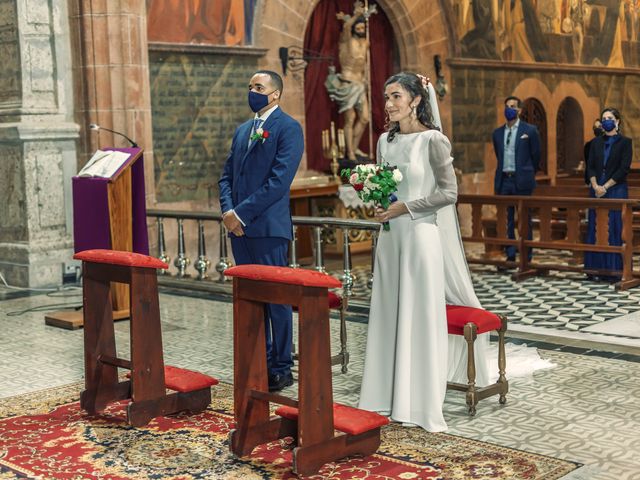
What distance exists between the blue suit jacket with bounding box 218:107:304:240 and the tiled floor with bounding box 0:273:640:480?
3.44 ft

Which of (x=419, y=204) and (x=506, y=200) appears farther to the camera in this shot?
(x=506, y=200)

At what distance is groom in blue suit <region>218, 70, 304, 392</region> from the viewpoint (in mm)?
5980

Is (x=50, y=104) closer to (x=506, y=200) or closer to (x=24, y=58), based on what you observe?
(x=24, y=58)

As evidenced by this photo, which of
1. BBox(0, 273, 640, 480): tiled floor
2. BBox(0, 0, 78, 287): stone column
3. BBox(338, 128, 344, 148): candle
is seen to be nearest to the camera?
BBox(0, 273, 640, 480): tiled floor

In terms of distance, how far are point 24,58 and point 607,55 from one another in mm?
12027

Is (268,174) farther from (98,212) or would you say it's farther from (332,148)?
(332,148)

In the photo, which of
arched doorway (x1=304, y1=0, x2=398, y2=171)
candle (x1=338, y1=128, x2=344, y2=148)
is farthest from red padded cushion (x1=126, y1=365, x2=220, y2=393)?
candle (x1=338, y1=128, x2=344, y2=148)

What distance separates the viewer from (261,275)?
15.3ft

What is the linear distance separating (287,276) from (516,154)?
305 inches

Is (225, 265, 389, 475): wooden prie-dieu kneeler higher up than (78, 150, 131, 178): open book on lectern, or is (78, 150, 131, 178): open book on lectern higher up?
(78, 150, 131, 178): open book on lectern

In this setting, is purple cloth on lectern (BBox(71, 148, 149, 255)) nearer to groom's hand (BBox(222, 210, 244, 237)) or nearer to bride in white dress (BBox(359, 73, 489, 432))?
groom's hand (BBox(222, 210, 244, 237))

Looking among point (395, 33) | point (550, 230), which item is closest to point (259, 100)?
point (550, 230)

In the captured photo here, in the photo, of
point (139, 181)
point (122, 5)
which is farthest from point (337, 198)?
point (139, 181)

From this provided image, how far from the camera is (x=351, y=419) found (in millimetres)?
4781
